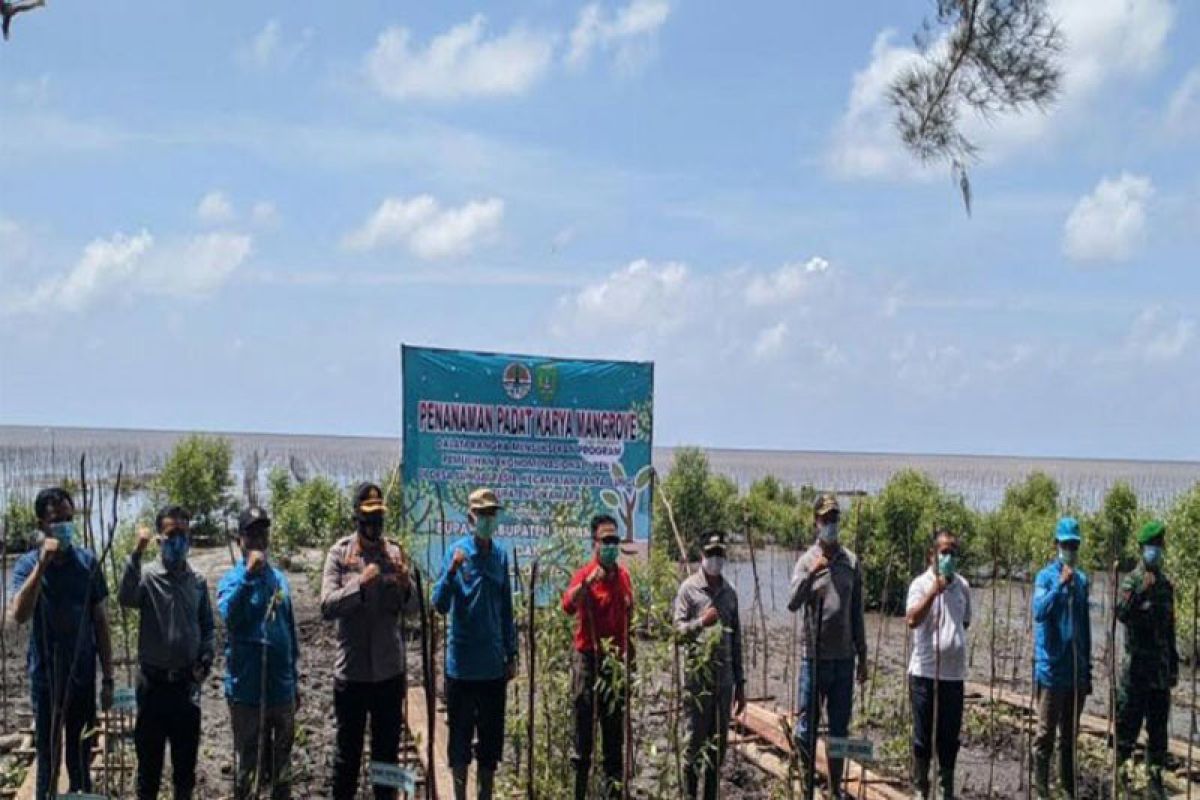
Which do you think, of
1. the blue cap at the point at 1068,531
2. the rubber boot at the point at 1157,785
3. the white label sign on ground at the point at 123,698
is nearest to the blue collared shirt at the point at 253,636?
the white label sign on ground at the point at 123,698

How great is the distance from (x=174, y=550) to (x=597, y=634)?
205 cm

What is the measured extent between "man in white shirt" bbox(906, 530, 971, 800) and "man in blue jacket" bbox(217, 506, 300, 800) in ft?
10.4

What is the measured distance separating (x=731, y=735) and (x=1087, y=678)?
7.96ft

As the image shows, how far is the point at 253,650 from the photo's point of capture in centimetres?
537

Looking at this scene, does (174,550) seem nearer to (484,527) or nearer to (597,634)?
(484,527)

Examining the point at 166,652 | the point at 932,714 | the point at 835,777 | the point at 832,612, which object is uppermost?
the point at 832,612

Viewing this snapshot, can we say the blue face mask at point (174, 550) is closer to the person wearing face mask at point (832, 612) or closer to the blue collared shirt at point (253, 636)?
the blue collared shirt at point (253, 636)

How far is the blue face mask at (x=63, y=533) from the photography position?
526 centimetres

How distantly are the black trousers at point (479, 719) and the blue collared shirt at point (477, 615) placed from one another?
0.08m

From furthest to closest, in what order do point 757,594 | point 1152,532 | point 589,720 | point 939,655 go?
1. point 757,594
2. point 1152,532
3. point 939,655
4. point 589,720

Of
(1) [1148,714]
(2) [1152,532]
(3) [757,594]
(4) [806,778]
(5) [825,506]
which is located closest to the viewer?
(4) [806,778]

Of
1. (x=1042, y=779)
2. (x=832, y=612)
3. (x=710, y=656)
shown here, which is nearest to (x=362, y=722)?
(x=710, y=656)

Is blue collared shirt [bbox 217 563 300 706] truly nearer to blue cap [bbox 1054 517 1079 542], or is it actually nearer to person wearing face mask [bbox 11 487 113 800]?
person wearing face mask [bbox 11 487 113 800]

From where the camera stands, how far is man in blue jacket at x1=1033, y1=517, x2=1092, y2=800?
6477mm
